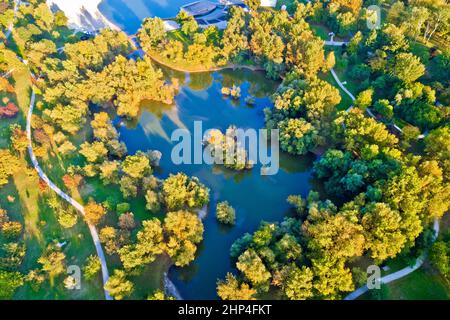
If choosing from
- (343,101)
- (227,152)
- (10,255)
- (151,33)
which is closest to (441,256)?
(227,152)

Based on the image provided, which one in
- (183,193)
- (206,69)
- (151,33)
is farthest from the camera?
(206,69)

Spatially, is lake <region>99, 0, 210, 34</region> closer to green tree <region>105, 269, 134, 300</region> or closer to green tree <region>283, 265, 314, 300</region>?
green tree <region>105, 269, 134, 300</region>

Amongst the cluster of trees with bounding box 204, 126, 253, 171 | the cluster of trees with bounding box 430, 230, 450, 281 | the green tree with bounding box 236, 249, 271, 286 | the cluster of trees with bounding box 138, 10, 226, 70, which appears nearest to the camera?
the cluster of trees with bounding box 430, 230, 450, 281

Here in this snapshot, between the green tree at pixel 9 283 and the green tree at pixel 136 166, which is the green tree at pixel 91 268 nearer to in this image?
the green tree at pixel 9 283

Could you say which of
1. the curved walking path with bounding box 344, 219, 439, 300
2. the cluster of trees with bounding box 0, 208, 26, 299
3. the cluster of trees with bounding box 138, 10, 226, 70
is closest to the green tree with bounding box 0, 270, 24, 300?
the cluster of trees with bounding box 0, 208, 26, 299

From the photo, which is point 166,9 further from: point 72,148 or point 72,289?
point 72,289

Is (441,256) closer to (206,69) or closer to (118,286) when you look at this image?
(118,286)
